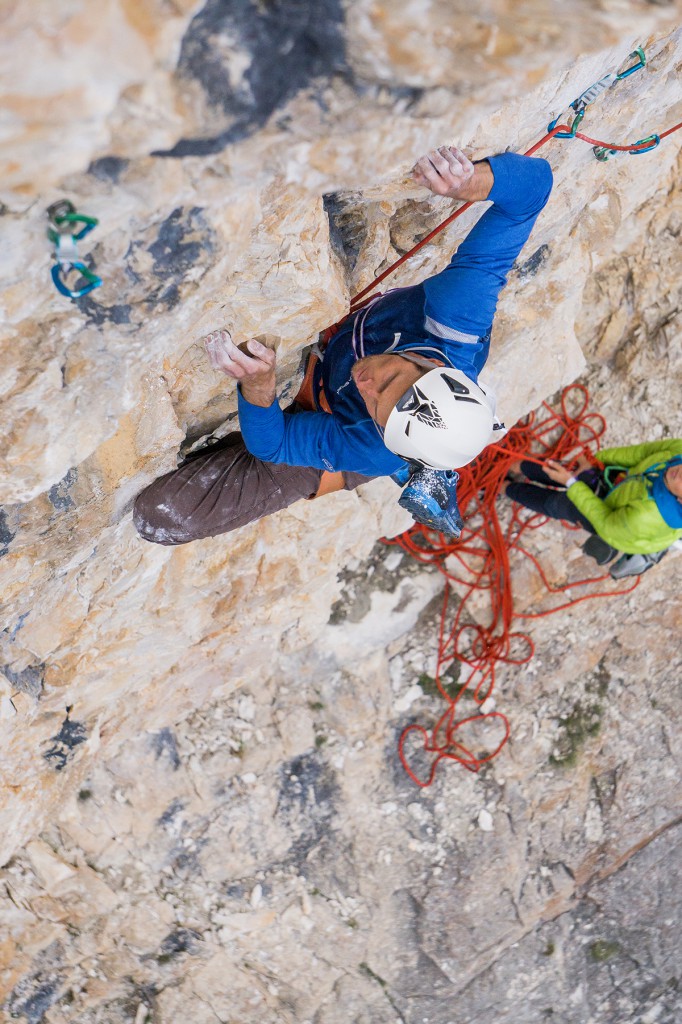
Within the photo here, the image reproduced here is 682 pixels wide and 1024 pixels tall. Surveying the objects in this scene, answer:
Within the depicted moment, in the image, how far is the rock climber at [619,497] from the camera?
12.4 feet

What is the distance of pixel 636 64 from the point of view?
2973 millimetres

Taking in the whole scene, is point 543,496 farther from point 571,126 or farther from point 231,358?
point 231,358

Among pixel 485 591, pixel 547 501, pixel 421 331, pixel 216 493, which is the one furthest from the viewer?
pixel 485 591

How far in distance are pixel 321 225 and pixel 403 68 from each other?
3.20ft

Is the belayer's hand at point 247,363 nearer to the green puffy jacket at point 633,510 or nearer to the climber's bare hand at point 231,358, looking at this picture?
the climber's bare hand at point 231,358

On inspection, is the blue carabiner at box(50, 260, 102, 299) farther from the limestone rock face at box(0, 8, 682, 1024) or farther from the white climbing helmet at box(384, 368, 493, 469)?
the white climbing helmet at box(384, 368, 493, 469)

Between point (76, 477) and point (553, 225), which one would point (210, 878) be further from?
point (553, 225)

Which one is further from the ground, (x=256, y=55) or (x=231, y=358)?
(x=256, y=55)

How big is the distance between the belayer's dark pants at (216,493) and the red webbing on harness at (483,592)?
188cm

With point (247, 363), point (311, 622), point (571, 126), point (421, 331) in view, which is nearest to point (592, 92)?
point (571, 126)

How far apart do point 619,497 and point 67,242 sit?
132 inches

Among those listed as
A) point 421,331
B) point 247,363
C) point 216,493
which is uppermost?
point 247,363

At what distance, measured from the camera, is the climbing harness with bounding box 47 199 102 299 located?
5.07 feet

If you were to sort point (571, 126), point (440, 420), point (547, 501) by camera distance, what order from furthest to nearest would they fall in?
point (547, 501) → point (571, 126) → point (440, 420)
